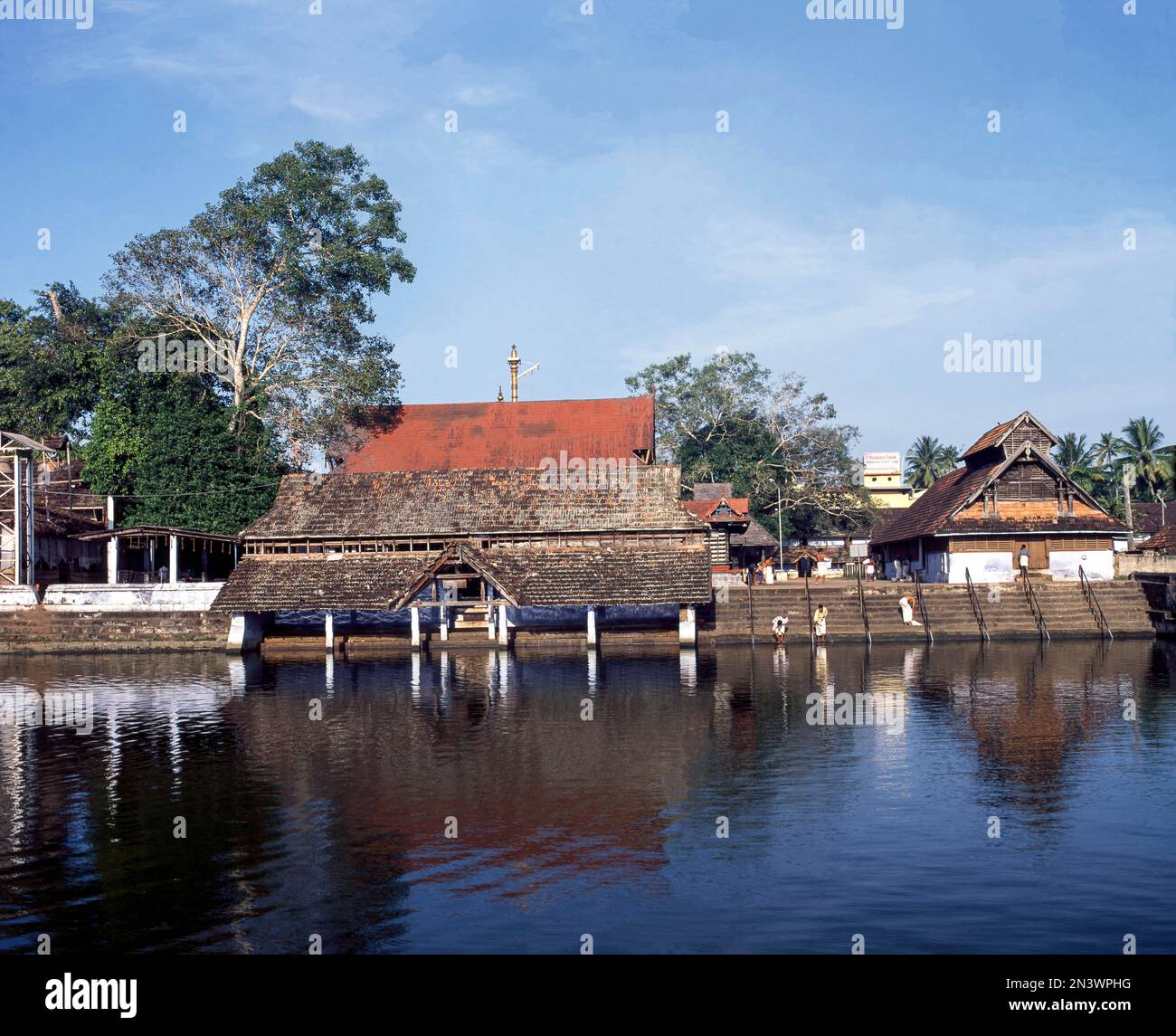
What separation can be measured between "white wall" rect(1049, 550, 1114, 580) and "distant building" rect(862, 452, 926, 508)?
68.3 m

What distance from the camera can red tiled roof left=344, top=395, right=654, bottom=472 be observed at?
52281mm

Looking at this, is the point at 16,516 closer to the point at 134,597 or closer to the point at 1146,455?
the point at 134,597

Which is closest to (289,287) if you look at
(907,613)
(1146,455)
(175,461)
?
(175,461)

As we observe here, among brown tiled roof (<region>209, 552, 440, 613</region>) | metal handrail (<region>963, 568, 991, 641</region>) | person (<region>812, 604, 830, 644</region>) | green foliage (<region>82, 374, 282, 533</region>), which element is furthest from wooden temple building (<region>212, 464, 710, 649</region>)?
metal handrail (<region>963, 568, 991, 641</region>)

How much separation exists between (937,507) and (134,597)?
36557mm

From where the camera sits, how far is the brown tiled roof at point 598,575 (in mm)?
37625

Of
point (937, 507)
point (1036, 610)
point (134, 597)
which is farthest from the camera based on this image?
point (937, 507)

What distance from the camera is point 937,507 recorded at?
49781 millimetres

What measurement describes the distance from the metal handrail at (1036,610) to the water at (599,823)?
1231 centimetres

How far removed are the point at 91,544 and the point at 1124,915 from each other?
5344cm

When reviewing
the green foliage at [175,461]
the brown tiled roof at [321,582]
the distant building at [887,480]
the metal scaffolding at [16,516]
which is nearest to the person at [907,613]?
the brown tiled roof at [321,582]

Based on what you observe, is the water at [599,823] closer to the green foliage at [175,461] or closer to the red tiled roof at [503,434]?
the green foliage at [175,461]
